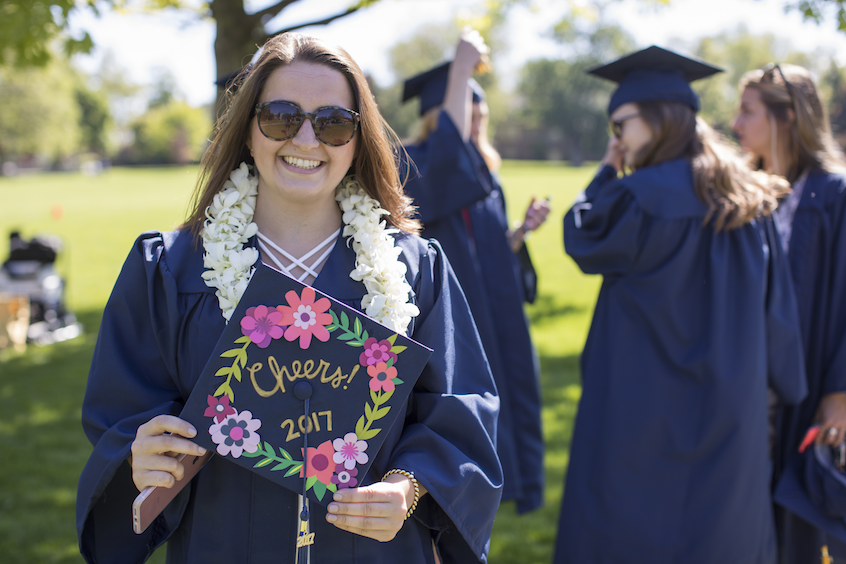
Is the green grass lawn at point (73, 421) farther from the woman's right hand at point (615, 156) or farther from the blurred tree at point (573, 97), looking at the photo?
the blurred tree at point (573, 97)

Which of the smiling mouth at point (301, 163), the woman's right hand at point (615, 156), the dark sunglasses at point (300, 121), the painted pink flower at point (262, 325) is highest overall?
the dark sunglasses at point (300, 121)

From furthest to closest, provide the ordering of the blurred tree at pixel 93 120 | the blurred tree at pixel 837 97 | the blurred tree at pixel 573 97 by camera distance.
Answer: the blurred tree at pixel 93 120, the blurred tree at pixel 573 97, the blurred tree at pixel 837 97

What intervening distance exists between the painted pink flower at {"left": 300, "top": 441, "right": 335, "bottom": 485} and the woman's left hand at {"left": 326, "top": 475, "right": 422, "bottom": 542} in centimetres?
5

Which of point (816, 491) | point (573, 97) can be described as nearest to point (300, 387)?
→ point (816, 491)

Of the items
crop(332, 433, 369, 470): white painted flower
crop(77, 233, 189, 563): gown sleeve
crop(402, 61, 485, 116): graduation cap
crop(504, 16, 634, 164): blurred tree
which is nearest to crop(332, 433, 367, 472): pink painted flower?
crop(332, 433, 369, 470): white painted flower

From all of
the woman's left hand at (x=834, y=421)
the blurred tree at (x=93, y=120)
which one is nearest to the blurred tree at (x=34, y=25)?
the woman's left hand at (x=834, y=421)

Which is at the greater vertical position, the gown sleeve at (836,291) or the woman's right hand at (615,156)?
the woman's right hand at (615,156)

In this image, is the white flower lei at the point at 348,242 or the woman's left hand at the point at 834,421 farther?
the woman's left hand at the point at 834,421

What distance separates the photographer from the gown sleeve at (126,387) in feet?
5.12

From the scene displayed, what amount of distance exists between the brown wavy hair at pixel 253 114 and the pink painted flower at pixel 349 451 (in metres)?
0.69

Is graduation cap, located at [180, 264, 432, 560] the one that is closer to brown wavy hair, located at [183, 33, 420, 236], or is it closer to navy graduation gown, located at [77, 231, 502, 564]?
navy graduation gown, located at [77, 231, 502, 564]

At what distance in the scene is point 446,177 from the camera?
3.21 metres

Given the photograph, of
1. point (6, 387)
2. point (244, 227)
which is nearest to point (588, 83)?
point (6, 387)

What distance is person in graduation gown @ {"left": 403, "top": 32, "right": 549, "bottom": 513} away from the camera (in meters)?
3.20
